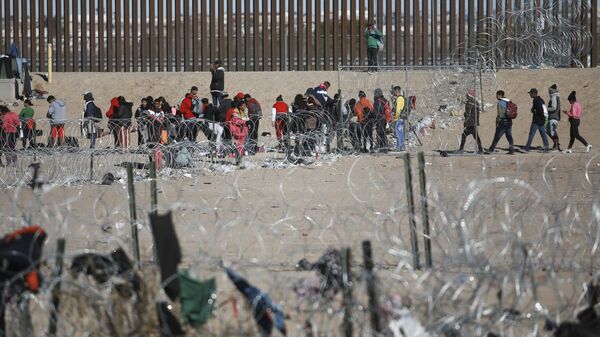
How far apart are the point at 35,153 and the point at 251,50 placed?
18.9m

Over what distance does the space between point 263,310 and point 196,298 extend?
301 mm

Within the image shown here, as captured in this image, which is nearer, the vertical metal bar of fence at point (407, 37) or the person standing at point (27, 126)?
the person standing at point (27, 126)

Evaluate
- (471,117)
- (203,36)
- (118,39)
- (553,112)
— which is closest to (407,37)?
(203,36)

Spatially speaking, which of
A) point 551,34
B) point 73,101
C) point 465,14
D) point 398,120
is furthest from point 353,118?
point 465,14

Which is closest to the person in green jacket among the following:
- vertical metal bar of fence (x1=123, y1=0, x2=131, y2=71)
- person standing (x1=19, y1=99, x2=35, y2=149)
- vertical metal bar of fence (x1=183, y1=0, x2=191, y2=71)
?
vertical metal bar of fence (x1=183, y1=0, x2=191, y2=71)

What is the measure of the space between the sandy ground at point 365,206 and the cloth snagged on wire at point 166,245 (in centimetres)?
19

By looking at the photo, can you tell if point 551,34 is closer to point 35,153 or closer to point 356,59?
point 356,59

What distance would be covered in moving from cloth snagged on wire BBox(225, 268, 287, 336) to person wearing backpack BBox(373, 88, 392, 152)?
13790 mm

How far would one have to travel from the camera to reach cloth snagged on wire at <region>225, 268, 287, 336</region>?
5.67 m

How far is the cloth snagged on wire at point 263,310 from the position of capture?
5.67 metres

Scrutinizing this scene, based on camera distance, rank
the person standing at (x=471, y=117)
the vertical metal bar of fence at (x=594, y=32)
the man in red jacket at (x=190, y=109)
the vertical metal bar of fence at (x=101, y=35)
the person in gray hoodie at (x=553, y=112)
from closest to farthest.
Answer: the person standing at (x=471, y=117) → the man in red jacket at (x=190, y=109) → the person in gray hoodie at (x=553, y=112) → the vertical metal bar of fence at (x=594, y=32) → the vertical metal bar of fence at (x=101, y=35)

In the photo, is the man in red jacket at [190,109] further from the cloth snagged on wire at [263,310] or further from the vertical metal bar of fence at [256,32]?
the cloth snagged on wire at [263,310]

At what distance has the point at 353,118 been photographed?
20031 mm

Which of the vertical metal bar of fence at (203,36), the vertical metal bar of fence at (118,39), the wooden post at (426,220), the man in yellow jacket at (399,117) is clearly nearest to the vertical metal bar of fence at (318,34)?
the vertical metal bar of fence at (203,36)
